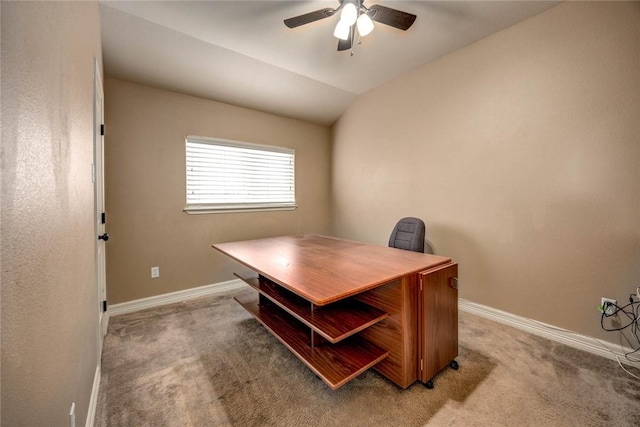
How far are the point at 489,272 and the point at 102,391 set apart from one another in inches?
127

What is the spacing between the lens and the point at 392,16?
1.85 metres

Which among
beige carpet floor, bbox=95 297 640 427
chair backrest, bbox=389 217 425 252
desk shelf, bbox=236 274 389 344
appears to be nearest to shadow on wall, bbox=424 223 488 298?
chair backrest, bbox=389 217 425 252

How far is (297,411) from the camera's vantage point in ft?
4.90

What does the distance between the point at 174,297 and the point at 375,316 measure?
8.16 feet

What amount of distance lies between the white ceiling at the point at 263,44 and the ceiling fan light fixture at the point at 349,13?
1.69 ft

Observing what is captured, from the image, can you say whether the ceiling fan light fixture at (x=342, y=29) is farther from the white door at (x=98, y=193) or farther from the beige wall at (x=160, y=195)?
the beige wall at (x=160, y=195)

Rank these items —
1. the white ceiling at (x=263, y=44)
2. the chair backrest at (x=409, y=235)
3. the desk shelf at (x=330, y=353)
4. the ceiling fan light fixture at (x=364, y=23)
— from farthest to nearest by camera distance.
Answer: the chair backrest at (x=409, y=235) → the white ceiling at (x=263, y=44) → the ceiling fan light fixture at (x=364, y=23) → the desk shelf at (x=330, y=353)

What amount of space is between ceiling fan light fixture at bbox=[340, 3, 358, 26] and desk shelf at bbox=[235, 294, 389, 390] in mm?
2156

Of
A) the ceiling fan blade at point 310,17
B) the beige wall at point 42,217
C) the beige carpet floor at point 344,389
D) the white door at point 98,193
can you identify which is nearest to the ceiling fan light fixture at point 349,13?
the ceiling fan blade at point 310,17

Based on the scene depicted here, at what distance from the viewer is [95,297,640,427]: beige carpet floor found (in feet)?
4.73

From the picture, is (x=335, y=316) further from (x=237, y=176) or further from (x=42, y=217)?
(x=237, y=176)

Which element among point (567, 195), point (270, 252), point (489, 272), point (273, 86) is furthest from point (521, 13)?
point (270, 252)

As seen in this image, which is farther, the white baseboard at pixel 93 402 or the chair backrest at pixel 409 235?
the chair backrest at pixel 409 235

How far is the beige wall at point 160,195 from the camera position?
269 cm
